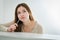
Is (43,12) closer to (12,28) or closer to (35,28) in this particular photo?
(35,28)

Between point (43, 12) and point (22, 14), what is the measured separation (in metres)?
0.25

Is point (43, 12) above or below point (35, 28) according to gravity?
above

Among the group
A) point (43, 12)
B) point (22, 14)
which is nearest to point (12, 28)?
point (22, 14)

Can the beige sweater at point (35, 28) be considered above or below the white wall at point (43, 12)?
below

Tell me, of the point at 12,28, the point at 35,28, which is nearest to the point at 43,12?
the point at 35,28

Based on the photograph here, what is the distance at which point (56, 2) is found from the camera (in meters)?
1.32

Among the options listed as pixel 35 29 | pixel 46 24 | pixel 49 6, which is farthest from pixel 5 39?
pixel 49 6

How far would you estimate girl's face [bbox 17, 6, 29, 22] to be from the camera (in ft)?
4.42

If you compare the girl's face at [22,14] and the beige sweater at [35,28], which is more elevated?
the girl's face at [22,14]

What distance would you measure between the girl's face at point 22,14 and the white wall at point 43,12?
0.07 meters

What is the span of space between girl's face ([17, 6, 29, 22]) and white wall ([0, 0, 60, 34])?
0.07m

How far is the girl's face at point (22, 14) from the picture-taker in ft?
4.42

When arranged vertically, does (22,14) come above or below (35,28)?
above

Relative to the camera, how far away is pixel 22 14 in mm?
1345
